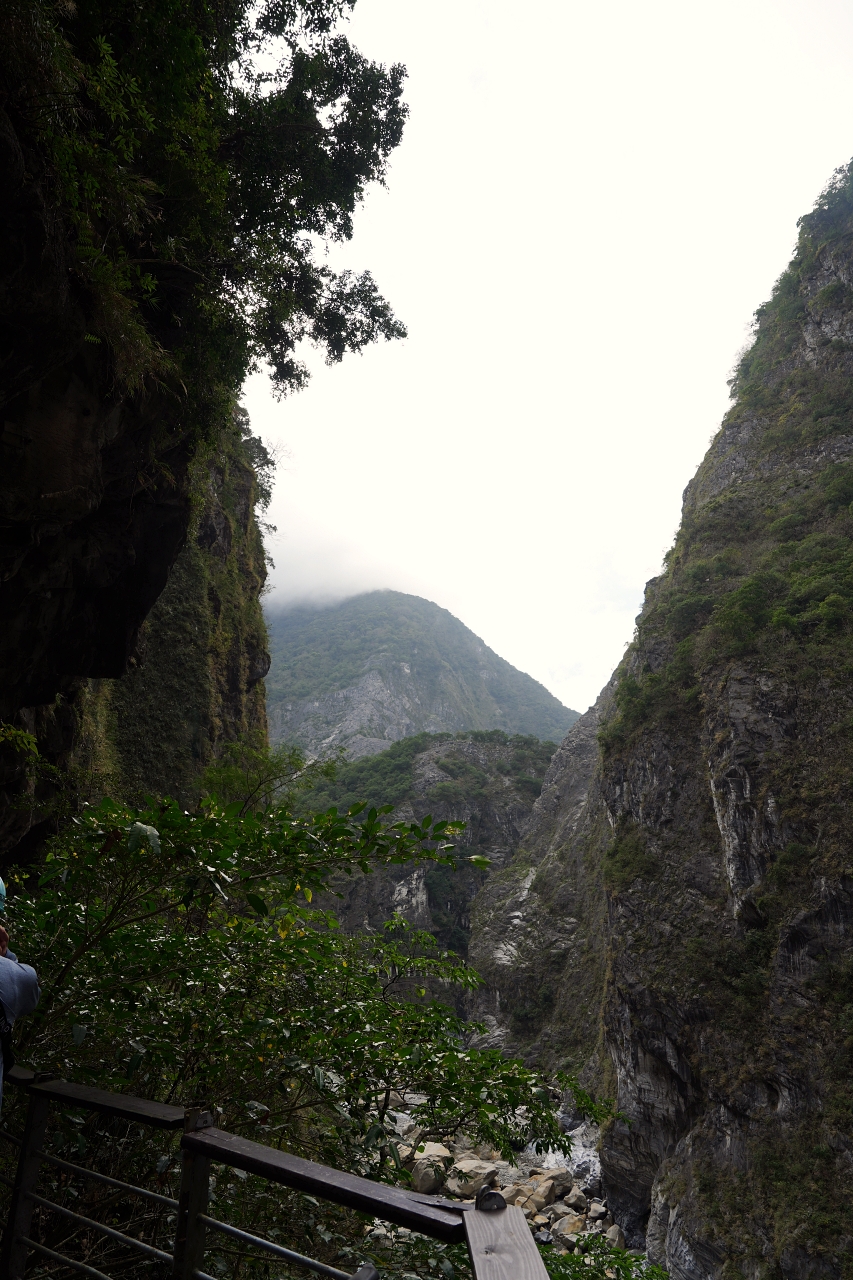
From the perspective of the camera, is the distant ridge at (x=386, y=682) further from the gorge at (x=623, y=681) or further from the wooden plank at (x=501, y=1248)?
the wooden plank at (x=501, y=1248)

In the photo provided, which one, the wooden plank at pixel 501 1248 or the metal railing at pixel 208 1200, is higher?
the wooden plank at pixel 501 1248

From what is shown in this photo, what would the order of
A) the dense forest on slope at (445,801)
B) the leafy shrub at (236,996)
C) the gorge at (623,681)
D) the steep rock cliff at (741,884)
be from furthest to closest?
the dense forest on slope at (445,801) < the steep rock cliff at (741,884) < the gorge at (623,681) < the leafy shrub at (236,996)

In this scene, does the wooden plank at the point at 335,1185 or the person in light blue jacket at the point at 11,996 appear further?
the person in light blue jacket at the point at 11,996

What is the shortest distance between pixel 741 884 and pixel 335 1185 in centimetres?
2202

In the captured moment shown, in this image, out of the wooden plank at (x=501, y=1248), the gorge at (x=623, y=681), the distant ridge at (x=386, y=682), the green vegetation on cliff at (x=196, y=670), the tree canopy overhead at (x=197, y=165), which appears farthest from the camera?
the distant ridge at (x=386, y=682)

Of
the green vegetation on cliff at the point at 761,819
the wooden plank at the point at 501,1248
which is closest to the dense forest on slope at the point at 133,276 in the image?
the wooden plank at the point at 501,1248

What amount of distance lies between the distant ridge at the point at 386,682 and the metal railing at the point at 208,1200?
87.1 metres

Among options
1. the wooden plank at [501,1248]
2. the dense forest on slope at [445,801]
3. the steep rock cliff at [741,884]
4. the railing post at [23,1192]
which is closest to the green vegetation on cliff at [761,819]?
the steep rock cliff at [741,884]

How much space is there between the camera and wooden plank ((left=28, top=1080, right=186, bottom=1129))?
6.45ft

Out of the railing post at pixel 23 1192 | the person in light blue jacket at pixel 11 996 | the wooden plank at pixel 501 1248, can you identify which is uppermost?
the wooden plank at pixel 501 1248

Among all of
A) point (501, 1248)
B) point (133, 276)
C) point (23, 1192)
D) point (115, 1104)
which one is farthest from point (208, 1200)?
point (133, 276)

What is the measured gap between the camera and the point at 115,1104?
2.07 meters

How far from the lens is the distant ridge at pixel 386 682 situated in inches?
4063

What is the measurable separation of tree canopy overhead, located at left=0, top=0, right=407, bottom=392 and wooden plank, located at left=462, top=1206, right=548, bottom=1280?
6.06m
